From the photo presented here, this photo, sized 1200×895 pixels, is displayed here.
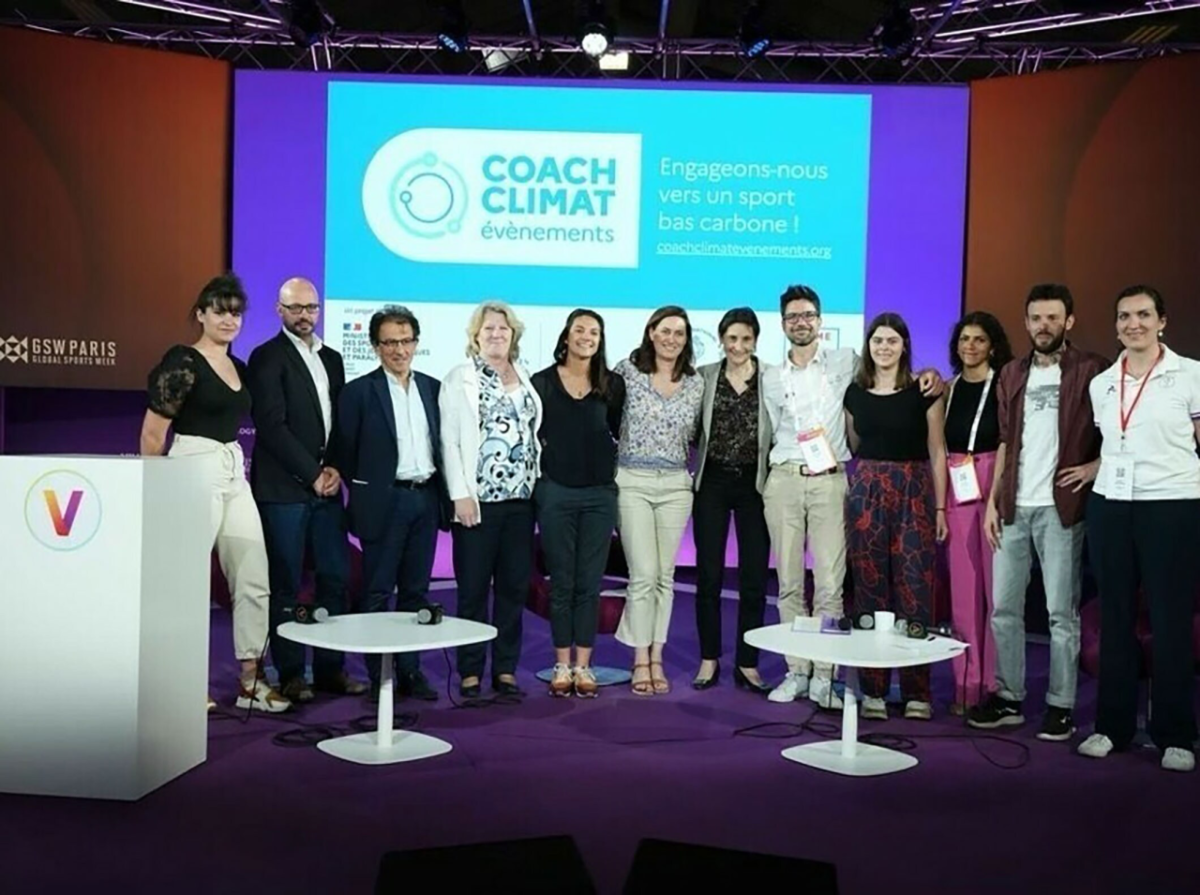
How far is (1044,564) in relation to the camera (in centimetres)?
417

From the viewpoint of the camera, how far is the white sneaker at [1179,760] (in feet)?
12.2

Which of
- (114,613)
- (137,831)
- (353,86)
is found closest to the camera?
(137,831)

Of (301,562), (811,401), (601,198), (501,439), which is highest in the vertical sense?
(601,198)

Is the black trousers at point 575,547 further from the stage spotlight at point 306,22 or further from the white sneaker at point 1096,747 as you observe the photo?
the stage spotlight at point 306,22

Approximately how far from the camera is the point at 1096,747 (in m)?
3.88

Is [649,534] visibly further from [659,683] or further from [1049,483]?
[1049,483]

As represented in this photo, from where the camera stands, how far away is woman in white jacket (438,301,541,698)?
4.38 m

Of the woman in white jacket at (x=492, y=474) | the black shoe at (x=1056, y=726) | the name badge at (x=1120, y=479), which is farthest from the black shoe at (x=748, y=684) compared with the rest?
the name badge at (x=1120, y=479)

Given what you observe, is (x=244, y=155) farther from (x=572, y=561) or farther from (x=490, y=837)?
(x=490, y=837)

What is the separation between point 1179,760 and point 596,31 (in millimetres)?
4856

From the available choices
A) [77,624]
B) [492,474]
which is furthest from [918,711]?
[77,624]

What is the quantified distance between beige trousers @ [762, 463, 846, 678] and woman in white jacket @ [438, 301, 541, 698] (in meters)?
0.97

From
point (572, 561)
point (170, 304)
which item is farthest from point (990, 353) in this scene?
point (170, 304)

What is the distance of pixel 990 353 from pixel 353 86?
4011 millimetres
